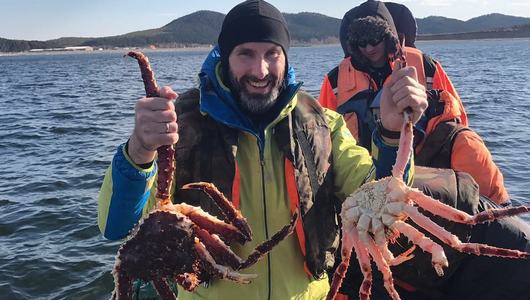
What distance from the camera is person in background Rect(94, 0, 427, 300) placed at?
140 inches

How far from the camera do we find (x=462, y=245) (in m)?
2.48

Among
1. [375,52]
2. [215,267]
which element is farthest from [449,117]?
[215,267]

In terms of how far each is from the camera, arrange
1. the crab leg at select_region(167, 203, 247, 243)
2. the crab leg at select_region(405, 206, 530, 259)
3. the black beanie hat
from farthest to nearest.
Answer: the black beanie hat < the crab leg at select_region(167, 203, 247, 243) < the crab leg at select_region(405, 206, 530, 259)

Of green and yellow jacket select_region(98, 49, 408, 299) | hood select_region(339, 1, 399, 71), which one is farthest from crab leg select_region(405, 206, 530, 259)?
hood select_region(339, 1, 399, 71)

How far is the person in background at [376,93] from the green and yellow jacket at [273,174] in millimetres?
1295

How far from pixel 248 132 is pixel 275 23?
85 centimetres

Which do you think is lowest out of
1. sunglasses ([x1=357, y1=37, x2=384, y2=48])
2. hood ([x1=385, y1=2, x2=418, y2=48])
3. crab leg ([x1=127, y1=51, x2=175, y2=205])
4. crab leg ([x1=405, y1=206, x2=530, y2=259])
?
crab leg ([x1=405, y1=206, x2=530, y2=259])

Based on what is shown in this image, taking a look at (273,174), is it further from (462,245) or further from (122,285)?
(462,245)

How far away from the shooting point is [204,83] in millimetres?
3695

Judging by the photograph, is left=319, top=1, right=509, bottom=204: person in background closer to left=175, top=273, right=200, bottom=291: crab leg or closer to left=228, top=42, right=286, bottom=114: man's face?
left=228, top=42, right=286, bottom=114: man's face

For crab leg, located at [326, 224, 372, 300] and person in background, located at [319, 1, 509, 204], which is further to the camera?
person in background, located at [319, 1, 509, 204]

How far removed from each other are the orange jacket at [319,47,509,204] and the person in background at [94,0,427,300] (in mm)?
1791

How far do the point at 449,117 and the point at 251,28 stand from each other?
8.43 ft

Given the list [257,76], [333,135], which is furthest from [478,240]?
[257,76]
